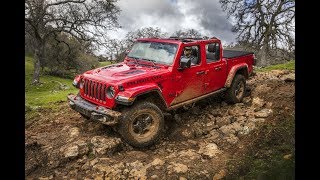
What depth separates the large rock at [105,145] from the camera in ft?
21.5

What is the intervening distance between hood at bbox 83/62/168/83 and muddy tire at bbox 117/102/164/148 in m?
0.64

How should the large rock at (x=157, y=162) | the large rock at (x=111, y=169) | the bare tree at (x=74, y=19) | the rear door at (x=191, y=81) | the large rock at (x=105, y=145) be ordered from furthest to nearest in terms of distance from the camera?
the bare tree at (x=74, y=19) < the rear door at (x=191, y=81) < the large rock at (x=105, y=145) < the large rock at (x=157, y=162) < the large rock at (x=111, y=169)

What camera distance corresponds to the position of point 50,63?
3234cm

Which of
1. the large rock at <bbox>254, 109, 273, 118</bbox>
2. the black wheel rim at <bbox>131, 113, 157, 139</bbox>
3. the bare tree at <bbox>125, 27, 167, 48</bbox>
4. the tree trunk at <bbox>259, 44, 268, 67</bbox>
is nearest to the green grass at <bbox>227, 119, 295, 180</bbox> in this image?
the large rock at <bbox>254, 109, 273, 118</bbox>

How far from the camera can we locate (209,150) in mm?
6977

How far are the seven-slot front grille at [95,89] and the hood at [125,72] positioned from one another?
5.4 inches

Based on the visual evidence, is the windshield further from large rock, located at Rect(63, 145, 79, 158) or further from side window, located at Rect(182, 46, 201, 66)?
large rock, located at Rect(63, 145, 79, 158)

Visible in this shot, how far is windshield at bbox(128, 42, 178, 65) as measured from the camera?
7.66m

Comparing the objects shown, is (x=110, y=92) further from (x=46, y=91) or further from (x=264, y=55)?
(x=264, y=55)

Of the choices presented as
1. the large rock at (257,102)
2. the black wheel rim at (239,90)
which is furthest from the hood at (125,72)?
→ the large rock at (257,102)

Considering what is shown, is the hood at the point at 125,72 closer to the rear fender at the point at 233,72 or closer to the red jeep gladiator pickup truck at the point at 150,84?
the red jeep gladiator pickup truck at the point at 150,84
